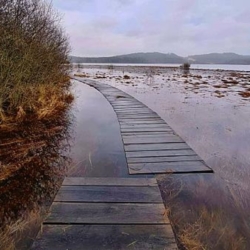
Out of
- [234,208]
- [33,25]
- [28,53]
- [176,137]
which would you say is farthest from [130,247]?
[33,25]

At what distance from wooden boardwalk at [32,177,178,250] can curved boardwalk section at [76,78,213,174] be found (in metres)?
0.85

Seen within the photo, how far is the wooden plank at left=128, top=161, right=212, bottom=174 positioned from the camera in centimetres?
418

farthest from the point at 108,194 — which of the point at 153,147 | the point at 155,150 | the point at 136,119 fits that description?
the point at 136,119

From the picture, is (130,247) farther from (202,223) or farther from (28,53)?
(28,53)

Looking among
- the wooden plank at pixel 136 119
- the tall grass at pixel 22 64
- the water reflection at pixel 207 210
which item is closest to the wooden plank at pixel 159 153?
the water reflection at pixel 207 210

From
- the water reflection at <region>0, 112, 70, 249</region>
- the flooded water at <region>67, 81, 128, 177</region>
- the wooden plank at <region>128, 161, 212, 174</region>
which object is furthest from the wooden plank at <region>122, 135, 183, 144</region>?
the water reflection at <region>0, 112, 70, 249</region>

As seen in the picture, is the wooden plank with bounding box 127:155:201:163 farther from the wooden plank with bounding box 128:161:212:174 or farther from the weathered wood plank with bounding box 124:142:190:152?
the weathered wood plank with bounding box 124:142:190:152

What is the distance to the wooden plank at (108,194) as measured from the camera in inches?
122

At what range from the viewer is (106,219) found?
8.70 ft

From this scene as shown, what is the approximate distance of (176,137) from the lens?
607 centimetres

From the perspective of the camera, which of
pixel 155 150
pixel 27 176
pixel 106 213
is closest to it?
pixel 106 213

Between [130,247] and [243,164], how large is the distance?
3.39 metres

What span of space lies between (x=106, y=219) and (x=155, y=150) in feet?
8.73

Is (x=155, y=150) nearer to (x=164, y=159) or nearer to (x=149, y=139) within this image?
(x=164, y=159)
